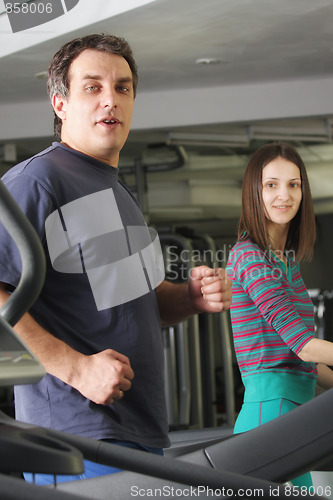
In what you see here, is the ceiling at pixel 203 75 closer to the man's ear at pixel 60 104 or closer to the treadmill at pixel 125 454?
the man's ear at pixel 60 104

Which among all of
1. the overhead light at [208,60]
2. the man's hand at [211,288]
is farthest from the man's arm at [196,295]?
the overhead light at [208,60]

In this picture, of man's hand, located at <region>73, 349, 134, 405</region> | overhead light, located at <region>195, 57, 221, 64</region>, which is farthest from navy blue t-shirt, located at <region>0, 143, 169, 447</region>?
overhead light, located at <region>195, 57, 221, 64</region>

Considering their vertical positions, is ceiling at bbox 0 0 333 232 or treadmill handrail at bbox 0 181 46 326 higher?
ceiling at bbox 0 0 333 232

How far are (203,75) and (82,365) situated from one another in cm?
395

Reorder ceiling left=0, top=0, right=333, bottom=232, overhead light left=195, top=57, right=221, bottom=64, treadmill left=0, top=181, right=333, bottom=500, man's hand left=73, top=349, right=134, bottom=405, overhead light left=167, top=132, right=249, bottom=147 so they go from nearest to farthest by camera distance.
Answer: treadmill left=0, top=181, right=333, bottom=500 < man's hand left=73, top=349, right=134, bottom=405 < ceiling left=0, top=0, right=333, bottom=232 < overhead light left=195, top=57, right=221, bottom=64 < overhead light left=167, top=132, right=249, bottom=147

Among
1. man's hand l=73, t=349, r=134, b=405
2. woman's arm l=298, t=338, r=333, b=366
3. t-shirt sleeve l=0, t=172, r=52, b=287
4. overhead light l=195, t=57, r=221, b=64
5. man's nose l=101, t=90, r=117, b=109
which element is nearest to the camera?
man's hand l=73, t=349, r=134, b=405

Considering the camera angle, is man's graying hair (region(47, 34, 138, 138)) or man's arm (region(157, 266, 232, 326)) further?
man's graying hair (region(47, 34, 138, 138))

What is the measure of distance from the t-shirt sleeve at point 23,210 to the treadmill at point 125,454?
349mm

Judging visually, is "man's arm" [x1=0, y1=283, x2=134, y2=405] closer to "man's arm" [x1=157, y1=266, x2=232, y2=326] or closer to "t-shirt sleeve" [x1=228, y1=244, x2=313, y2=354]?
"man's arm" [x1=157, y1=266, x2=232, y2=326]

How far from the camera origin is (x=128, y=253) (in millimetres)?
1253

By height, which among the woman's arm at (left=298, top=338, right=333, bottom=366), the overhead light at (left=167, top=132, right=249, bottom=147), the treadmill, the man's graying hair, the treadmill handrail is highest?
the overhead light at (left=167, top=132, right=249, bottom=147)

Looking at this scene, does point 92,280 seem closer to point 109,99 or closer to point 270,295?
point 109,99

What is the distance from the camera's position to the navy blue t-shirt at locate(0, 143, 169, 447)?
1121 mm

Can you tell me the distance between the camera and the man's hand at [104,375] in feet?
3.08
